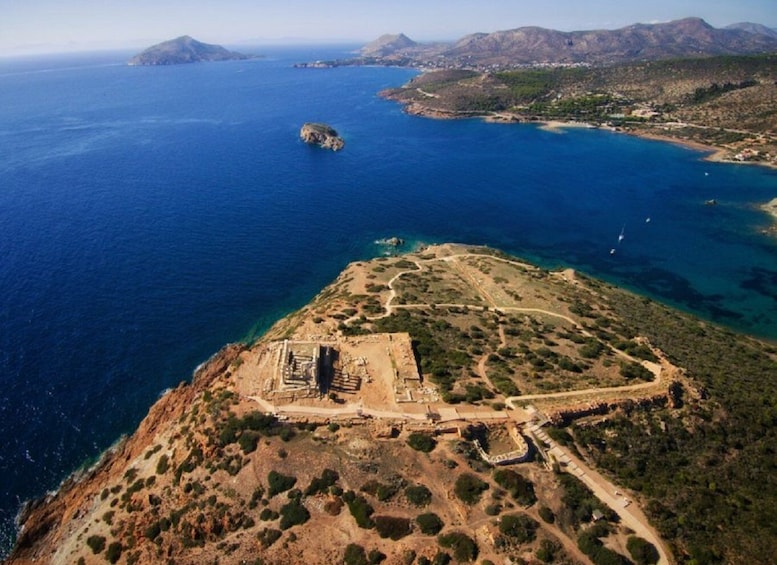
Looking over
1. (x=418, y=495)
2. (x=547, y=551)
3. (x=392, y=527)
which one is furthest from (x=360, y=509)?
(x=547, y=551)

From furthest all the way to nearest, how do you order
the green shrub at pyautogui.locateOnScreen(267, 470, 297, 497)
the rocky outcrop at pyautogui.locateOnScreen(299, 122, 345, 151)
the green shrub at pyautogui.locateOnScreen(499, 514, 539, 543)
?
the rocky outcrop at pyautogui.locateOnScreen(299, 122, 345, 151) → the green shrub at pyautogui.locateOnScreen(267, 470, 297, 497) → the green shrub at pyautogui.locateOnScreen(499, 514, 539, 543)

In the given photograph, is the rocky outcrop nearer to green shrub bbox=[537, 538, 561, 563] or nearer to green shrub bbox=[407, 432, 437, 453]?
green shrub bbox=[407, 432, 437, 453]

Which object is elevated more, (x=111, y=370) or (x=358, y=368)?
(x=358, y=368)

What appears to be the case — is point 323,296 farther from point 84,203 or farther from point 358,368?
point 84,203

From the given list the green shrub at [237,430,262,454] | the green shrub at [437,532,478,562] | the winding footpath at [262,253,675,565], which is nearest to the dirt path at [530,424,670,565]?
the winding footpath at [262,253,675,565]

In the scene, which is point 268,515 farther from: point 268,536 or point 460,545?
point 460,545

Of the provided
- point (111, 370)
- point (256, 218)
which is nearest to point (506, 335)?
point (111, 370)

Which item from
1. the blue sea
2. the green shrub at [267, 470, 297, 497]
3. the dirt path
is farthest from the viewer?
the blue sea
